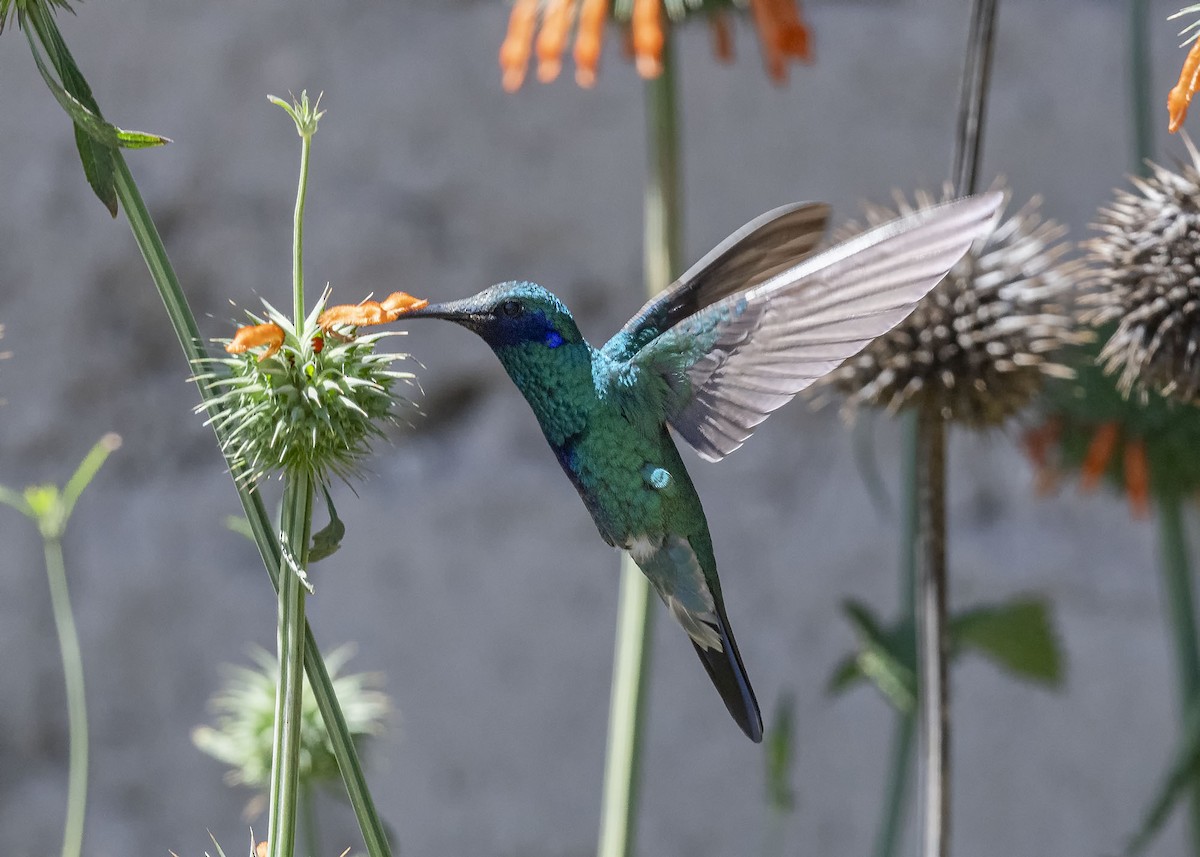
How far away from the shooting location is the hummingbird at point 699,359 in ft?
1.86

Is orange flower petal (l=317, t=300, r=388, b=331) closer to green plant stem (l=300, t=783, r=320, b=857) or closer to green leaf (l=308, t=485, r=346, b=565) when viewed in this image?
green leaf (l=308, t=485, r=346, b=565)

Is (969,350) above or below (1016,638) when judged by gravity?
above

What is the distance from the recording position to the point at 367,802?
0.44 m

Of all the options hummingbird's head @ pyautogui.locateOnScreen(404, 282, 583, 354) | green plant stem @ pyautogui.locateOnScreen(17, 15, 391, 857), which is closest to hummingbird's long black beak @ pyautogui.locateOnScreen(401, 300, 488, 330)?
hummingbird's head @ pyautogui.locateOnScreen(404, 282, 583, 354)

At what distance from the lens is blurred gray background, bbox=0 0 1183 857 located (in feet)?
6.45

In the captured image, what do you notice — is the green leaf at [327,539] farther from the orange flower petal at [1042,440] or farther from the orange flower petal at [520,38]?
the orange flower petal at [1042,440]

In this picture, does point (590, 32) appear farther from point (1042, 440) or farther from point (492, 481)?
point (492, 481)

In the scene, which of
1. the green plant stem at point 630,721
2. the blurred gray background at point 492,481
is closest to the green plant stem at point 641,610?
the green plant stem at point 630,721

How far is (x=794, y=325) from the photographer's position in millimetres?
619

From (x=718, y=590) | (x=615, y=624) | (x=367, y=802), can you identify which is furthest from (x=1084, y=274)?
(x=615, y=624)

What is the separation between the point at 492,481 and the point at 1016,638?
103 cm

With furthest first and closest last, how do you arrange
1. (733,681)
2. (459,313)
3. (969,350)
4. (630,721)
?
(630,721)
(969,350)
(733,681)
(459,313)

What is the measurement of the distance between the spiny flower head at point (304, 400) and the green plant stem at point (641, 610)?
586mm

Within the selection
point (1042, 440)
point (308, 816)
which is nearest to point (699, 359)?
point (308, 816)
